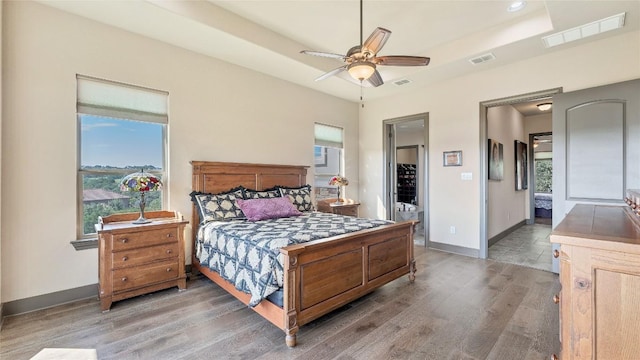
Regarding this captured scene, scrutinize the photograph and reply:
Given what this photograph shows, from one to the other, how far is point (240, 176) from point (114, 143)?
4.96 feet

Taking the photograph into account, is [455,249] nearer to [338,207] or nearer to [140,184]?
[338,207]

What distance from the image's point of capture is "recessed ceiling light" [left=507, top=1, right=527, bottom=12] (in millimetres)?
2989

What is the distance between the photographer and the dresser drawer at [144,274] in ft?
8.80

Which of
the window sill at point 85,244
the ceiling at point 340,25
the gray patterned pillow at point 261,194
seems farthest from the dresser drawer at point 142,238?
the ceiling at point 340,25

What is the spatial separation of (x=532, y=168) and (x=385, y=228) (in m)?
6.48

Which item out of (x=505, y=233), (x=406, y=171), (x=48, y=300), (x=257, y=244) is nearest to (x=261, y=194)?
(x=257, y=244)

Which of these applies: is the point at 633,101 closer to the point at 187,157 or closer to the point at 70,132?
the point at 187,157

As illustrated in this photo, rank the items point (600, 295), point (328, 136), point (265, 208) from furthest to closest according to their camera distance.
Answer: point (328, 136)
point (265, 208)
point (600, 295)

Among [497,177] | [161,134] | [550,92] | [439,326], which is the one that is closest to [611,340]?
[439,326]

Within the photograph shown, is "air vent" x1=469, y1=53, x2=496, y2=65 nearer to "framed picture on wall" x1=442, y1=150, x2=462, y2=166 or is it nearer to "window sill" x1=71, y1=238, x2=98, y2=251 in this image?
"framed picture on wall" x1=442, y1=150, x2=462, y2=166

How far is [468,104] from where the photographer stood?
175 inches

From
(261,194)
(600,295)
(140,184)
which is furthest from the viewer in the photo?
(261,194)

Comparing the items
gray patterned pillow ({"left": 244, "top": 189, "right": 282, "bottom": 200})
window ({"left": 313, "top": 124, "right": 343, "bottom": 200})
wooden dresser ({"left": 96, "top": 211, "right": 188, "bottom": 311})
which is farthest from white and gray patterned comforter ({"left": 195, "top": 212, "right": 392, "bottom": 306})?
window ({"left": 313, "top": 124, "right": 343, "bottom": 200})

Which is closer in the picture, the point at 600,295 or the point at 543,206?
the point at 600,295
